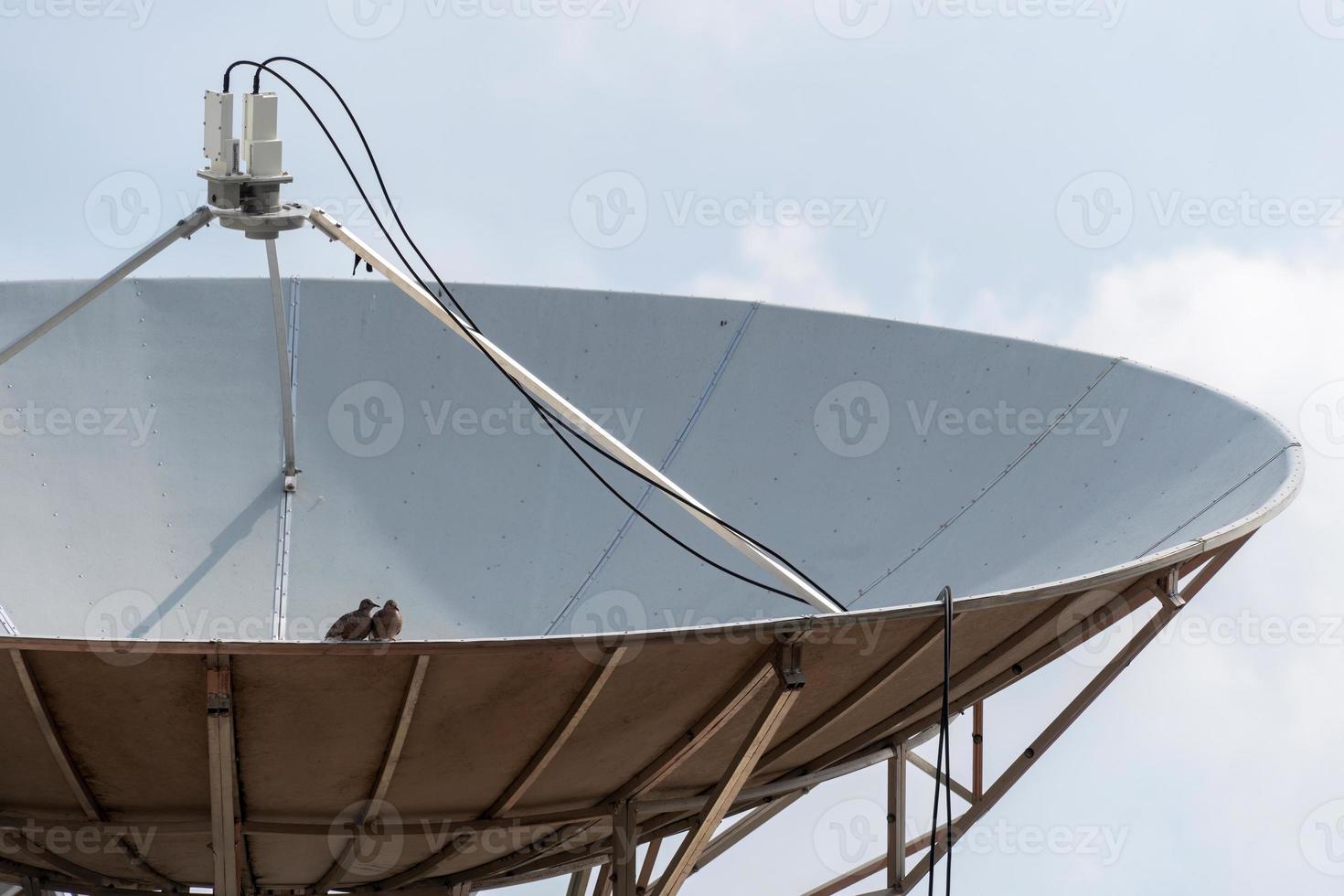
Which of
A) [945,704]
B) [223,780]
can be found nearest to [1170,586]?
[945,704]

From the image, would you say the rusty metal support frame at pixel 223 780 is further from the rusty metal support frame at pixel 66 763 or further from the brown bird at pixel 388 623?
the brown bird at pixel 388 623

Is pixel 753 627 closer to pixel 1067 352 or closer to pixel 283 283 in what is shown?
pixel 1067 352

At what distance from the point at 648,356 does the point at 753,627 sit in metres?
8.11

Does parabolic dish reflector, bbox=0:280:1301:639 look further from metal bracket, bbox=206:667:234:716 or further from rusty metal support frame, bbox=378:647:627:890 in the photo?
metal bracket, bbox=206:667:234:716

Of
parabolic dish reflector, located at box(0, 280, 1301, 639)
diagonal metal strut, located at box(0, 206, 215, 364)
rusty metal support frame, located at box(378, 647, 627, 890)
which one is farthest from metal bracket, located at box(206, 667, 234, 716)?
parabolic dish reflector, located at box(0, 280, 1301, 639)

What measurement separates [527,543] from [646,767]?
18.6 ft

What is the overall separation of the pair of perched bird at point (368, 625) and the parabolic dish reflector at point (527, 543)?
0.81 m

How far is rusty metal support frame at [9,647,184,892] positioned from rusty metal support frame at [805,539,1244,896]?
17.5 ft

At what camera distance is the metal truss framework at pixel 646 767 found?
12.4 metres

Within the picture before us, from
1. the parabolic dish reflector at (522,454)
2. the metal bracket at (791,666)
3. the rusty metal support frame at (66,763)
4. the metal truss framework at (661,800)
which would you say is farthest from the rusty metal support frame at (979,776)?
the rusty metal support frame at (66,763)

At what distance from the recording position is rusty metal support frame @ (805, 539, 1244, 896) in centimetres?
1505

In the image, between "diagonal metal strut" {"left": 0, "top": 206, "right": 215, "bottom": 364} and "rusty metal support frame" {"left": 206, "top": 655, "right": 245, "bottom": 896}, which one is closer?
"rusty metal support frame" {"left": 206, "top": 655, "right": 245, "bottom": 896}

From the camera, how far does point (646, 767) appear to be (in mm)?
13594

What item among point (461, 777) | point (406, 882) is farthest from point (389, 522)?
point (461, 777)
